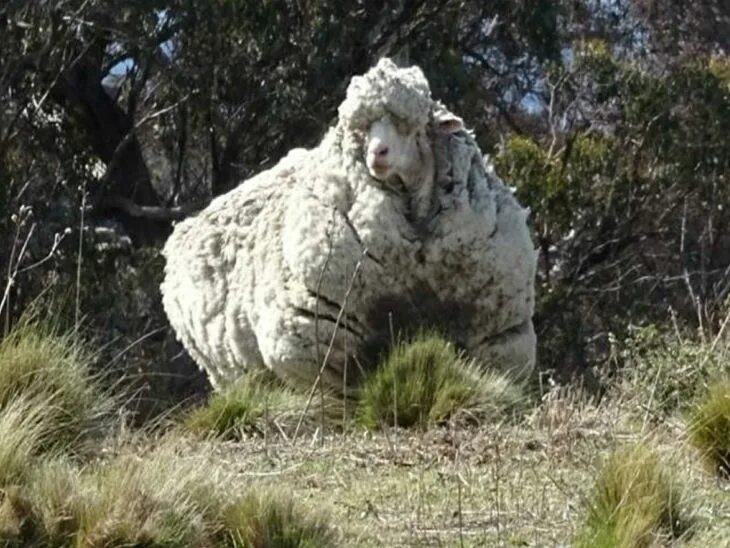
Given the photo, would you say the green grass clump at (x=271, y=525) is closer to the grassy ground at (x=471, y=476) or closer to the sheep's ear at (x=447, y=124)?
the grassy ground at (x=471, y=476)

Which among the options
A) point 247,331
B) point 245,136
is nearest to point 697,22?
point 245,136

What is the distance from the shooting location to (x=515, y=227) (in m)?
10.3

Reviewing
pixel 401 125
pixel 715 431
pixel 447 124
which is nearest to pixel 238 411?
pixel 401 125

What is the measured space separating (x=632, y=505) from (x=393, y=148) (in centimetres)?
442

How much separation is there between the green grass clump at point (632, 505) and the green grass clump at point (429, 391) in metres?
2.34

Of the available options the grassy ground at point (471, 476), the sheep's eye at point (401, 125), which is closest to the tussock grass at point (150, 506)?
the grassy ground at point (471, 476)

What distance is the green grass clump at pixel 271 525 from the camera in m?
5.80

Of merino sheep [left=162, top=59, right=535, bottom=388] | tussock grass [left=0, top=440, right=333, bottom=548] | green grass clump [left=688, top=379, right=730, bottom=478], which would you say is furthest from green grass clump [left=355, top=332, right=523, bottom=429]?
tussock grass [left=0, top=440, right=333, bottom=548]

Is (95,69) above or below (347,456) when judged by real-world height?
above

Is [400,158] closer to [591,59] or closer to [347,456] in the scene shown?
[347,456]

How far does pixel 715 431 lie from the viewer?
693 centimetres

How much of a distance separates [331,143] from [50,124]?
11.6 m

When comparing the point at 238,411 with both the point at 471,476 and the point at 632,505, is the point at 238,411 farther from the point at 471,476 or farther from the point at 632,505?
the point at 632,505

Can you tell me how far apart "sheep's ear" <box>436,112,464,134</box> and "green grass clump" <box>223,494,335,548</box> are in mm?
4657
